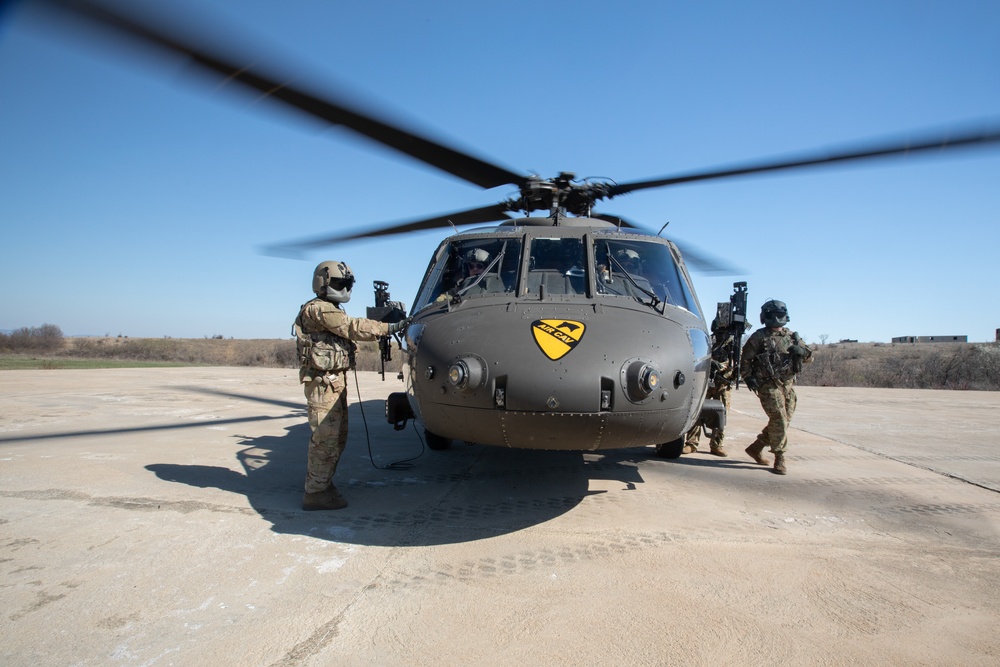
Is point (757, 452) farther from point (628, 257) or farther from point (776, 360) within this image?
point (628, 257)

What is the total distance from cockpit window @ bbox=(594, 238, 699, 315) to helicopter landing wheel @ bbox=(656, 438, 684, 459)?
1.69 m

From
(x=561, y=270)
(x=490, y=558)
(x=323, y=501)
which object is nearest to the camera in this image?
(x=490, y=558)

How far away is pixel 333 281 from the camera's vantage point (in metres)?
4.35

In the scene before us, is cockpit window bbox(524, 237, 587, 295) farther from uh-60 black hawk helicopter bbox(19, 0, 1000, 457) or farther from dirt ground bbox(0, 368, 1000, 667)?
dirt ground bbox(0, 368, 1000, 667)

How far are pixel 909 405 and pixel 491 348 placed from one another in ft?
38.6

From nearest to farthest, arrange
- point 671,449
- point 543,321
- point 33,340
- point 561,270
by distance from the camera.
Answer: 1. point 543,321
2. point 561,270
3. point 671,449
4. point 33,340

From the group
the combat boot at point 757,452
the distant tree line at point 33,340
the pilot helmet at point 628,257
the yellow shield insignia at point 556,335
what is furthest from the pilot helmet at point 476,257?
the distant tree line at point 33,340

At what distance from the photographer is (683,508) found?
429 centimetres

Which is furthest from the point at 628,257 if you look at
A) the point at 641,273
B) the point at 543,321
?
the point at 543,321

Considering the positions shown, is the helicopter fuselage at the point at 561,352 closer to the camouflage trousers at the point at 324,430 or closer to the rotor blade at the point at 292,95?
the camouflage trousers at the point at 324,430

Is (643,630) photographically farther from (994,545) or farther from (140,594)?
(994,545)

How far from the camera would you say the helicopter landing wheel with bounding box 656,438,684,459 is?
227 inches

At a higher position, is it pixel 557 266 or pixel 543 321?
pixel 557 266

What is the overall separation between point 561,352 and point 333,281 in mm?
2077
